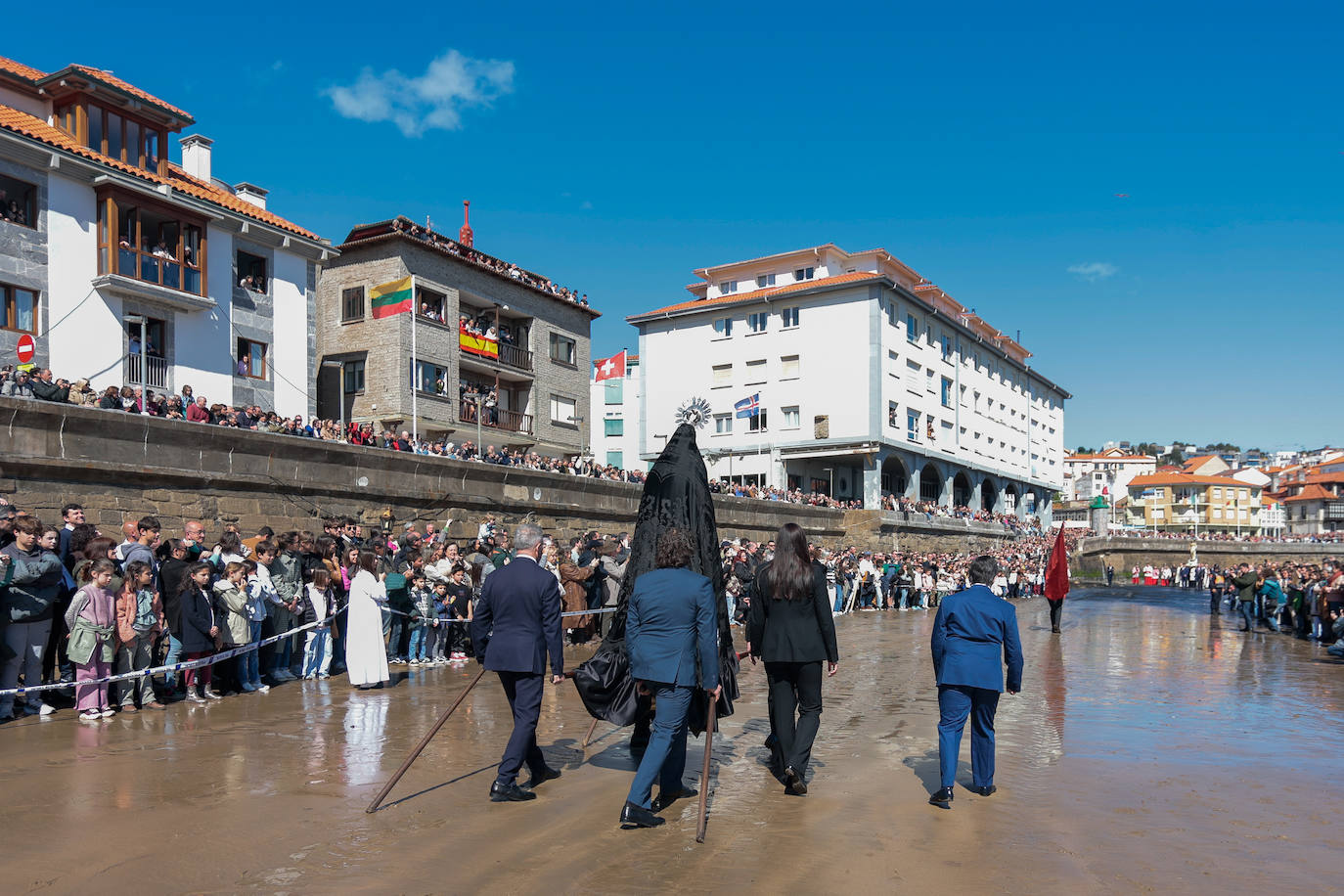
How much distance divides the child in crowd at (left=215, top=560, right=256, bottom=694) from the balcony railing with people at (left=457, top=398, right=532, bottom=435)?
84.1 feet

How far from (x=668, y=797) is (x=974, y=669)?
224 centimetres

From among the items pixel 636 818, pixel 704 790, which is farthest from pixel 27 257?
pixel 704 790

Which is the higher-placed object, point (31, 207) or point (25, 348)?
point (31, 207)

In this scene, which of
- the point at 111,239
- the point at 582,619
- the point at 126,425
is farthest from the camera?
the point at 111,239

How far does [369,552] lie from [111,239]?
16528 millimetres

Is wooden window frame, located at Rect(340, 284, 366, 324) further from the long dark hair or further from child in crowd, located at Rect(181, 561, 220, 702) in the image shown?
Result: the long dark hair

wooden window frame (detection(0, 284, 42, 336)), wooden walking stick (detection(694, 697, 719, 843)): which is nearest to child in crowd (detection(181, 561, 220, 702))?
wooden walking stick (detection(694, 697, 719, 843))

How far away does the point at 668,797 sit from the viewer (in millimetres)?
6047

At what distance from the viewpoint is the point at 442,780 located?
6473 millimetres

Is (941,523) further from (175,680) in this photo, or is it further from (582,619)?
(175,680)

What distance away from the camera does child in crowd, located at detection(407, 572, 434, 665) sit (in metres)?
12.9

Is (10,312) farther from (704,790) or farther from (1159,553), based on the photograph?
(1159,553)

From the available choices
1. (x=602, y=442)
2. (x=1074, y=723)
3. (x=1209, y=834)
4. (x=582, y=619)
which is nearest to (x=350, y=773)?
(x=1209, y=834)

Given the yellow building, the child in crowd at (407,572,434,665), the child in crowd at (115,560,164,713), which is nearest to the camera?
the child in crowd at (115,560,164,713)
